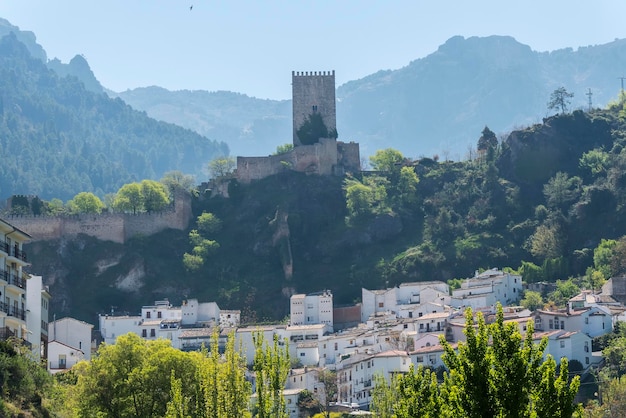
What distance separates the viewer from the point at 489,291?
334ft

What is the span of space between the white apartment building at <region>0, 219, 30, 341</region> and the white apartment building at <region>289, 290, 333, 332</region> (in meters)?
54.8

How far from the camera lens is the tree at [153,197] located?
133 meters

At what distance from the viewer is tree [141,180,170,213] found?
436ft

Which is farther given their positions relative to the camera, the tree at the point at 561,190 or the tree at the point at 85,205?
the tree at the point at 85,205

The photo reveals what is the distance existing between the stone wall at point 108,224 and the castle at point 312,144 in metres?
9.14

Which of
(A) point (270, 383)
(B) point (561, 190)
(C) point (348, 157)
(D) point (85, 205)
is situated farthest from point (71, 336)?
(A) point (270, 383)

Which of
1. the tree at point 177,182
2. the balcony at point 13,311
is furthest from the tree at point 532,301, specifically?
the tree at point 177,182

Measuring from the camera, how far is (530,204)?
122m

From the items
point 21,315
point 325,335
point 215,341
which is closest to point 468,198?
point 325,335

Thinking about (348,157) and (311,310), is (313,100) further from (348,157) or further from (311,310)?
(311,310)

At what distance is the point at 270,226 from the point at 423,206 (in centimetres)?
1554

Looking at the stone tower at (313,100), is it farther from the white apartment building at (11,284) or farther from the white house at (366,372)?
the white apartment building at (11,284)

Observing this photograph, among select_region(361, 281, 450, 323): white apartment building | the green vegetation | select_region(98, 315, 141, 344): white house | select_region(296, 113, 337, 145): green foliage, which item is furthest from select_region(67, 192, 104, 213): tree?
the green vegetation

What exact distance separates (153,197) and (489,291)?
4503cm
